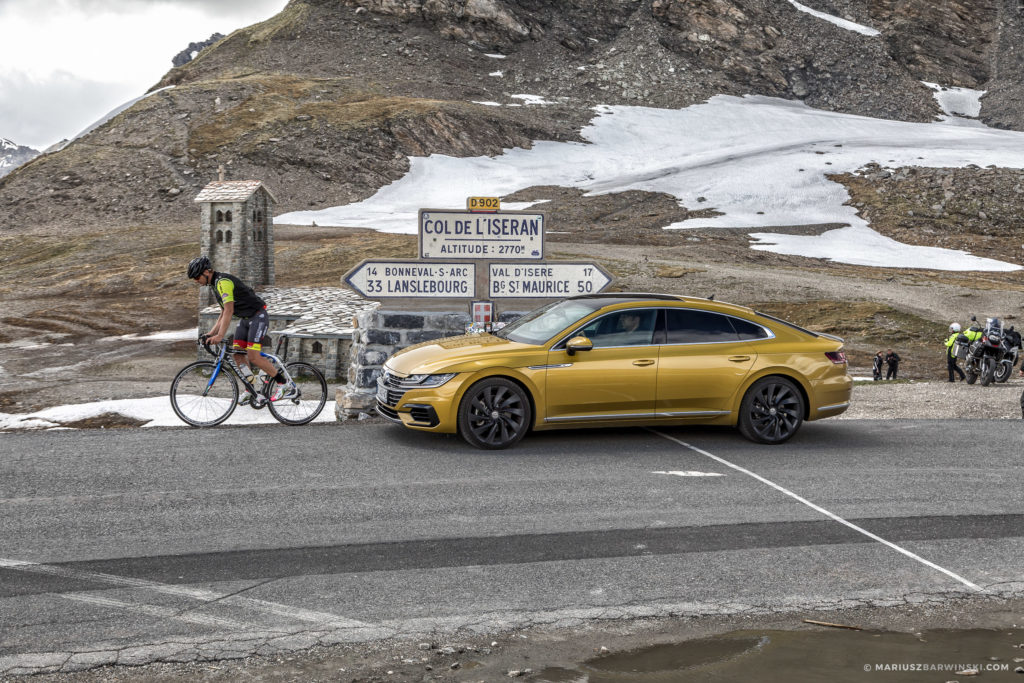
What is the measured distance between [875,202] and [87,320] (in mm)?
51069

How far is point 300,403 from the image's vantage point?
11055mm

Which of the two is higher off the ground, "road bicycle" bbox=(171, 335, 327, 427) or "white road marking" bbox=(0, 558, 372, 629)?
"road bicycle" bbox=(171, 335, 327, 427)

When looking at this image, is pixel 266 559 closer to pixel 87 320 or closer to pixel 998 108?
pixel 87 320

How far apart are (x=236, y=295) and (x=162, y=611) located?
578cm

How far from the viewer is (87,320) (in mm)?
36750

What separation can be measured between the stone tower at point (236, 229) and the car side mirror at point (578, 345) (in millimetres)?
30148

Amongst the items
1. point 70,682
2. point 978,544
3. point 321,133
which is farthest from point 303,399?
point 321,133

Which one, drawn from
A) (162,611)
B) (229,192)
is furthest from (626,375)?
(229,192)

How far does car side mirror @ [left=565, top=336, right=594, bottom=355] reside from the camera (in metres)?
9.47

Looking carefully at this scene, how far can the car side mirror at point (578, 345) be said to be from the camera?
9.47 metres

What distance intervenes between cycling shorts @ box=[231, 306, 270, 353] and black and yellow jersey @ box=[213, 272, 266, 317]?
2.9 inches

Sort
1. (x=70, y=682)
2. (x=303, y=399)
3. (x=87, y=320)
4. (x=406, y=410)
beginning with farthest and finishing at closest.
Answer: (x=87, y=320) → (x=303, y=399) → (x=406, y=410) → (x=70, y=682)

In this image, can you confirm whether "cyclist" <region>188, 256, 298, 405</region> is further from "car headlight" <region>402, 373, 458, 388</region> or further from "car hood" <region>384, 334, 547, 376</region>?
"car headlight" <region>402, 373, 458, 388</region>
